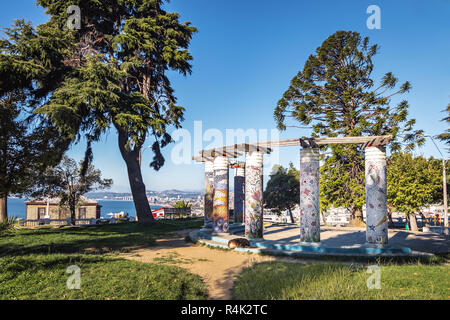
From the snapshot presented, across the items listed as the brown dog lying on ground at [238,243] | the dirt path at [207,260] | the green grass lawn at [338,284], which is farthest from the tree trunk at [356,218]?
the green grass lawn at [338,284]

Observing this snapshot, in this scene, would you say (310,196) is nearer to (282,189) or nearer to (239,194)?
(239,194)

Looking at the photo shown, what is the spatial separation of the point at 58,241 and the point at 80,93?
9.34 meters

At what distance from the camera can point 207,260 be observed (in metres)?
11.0

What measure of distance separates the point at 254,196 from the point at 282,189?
2500 cm

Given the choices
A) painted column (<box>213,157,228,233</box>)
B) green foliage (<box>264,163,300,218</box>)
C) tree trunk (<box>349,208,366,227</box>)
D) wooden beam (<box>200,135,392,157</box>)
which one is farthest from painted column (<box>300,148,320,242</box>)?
green foliage (<box>264,163,300,218</box>)

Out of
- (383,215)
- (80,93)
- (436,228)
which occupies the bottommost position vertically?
(436,228)

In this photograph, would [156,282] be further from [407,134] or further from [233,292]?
[407,134]

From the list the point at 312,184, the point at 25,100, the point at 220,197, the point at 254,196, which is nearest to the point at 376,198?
the point at 312,184

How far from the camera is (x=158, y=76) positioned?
2591 centimetres

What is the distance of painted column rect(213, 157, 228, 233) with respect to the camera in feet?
51.6

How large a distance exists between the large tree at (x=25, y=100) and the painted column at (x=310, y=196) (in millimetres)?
12002

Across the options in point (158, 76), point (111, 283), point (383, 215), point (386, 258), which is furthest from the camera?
point (158, 76)

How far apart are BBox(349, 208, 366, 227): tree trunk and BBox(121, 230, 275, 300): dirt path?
1550 centimetres
